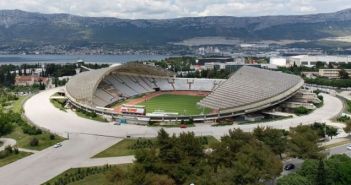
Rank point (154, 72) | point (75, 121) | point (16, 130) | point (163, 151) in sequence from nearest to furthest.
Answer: point (163, 151)
point (16, 130)
point (75, 121)
point (154, 72)

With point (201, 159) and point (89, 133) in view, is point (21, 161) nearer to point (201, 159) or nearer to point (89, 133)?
point (89, 133)

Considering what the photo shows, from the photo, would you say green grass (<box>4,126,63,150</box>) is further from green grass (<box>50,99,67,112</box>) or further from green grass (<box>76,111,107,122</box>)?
green grass (<box>50,99,67,112</box>)

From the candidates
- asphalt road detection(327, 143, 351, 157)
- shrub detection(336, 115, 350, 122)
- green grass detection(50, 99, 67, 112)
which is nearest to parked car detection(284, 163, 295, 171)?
asphalt road detection(327, 143, 351, 157)

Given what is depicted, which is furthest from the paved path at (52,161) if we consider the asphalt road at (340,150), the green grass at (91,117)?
the asphalt road at (340,150)

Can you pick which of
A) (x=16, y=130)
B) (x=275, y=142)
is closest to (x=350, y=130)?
(x=275, y=142)

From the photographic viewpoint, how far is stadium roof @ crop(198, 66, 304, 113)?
54.3m

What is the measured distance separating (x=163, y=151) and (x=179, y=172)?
2.75m

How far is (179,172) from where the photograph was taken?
26203 mm

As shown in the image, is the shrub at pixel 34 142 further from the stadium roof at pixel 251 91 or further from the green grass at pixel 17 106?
the stadium roof at pixel 251 91

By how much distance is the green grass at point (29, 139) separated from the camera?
40.6 meters

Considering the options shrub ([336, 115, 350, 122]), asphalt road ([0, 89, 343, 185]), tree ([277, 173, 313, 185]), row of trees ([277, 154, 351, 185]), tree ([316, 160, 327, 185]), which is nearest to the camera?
tree ([277, 173, 313, 185])

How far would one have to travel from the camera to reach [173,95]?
259ft

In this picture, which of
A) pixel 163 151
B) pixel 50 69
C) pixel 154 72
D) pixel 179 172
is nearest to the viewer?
pixel 179 172

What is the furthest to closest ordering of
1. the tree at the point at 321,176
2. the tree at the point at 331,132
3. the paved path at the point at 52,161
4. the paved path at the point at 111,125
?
the paved path at the point at 111,125
the tree at the point at 331,132
the paved path at the point at 52,161
the tree at the point at 321,176
